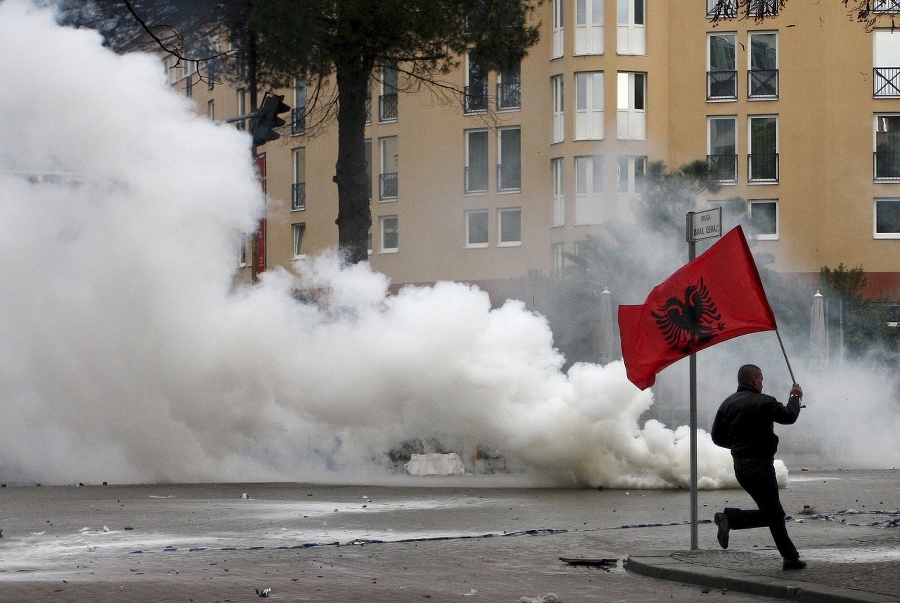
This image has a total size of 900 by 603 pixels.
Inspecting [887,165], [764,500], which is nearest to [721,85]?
[887,165]

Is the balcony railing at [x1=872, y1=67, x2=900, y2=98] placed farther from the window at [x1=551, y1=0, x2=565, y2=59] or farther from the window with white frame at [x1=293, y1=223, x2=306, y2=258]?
the window with white frame at [x1=293, y1=223, x2=306, y2=258]

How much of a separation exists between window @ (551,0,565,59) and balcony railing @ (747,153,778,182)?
668 centimetres

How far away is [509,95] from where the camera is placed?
44969 millimetres

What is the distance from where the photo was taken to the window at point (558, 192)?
43.3 metres

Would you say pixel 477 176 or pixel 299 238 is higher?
pixel 477 176

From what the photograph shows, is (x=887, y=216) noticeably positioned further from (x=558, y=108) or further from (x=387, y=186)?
(x=387, y=186)

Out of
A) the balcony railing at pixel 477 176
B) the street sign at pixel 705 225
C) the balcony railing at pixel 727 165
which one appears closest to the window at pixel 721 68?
the balcony railing at pixel 727 165

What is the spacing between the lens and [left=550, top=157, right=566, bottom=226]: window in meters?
43.3

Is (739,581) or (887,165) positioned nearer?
(739,581)

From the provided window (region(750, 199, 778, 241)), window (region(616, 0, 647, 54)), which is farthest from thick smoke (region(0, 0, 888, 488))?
window (region(750, 199, 778, 241))

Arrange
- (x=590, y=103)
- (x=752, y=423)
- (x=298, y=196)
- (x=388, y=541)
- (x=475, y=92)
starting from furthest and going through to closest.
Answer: (x=298, y=196) → (x=590, y=103) → (x=475, y=92) → (x=388, y=541) → (x=752, y=423)

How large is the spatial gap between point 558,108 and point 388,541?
32504 mm

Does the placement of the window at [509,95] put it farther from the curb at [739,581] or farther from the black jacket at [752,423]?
the black jacket at [752,423]

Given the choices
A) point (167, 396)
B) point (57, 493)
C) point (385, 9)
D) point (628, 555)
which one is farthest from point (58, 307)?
point (628, 555)
